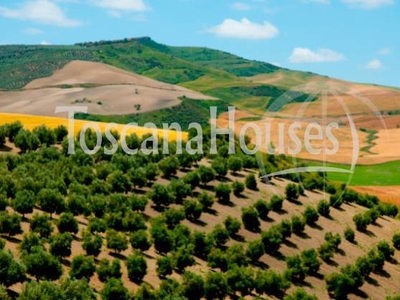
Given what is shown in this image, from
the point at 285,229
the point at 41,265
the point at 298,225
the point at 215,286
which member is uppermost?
the point at 41,265

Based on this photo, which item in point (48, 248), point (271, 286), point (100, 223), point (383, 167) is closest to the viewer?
point (48, 248)

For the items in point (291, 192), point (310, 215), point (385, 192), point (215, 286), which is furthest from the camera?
point (385, 192)

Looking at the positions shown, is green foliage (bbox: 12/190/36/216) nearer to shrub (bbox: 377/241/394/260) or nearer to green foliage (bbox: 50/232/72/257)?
green foliage (bbox: 50/232/72/257)

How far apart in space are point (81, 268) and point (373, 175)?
115625mm

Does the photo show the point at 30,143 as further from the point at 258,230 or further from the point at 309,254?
the point at 309,254

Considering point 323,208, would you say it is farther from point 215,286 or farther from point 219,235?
point 215,286

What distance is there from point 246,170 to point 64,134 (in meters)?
36.7

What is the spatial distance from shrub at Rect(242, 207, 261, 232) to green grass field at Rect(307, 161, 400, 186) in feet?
198

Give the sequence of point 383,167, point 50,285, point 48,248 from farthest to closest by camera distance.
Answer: point 383,167 → point 48,248 → point 50,285

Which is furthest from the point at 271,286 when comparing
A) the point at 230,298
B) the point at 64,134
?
the point at 64,134

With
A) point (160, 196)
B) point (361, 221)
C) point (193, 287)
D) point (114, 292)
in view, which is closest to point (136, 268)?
point (193, 287)

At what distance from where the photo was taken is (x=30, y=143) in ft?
375

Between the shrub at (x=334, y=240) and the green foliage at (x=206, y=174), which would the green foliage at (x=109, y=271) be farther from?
the green foliage at (x=206, y=174)

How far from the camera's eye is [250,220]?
9550 centimetres
